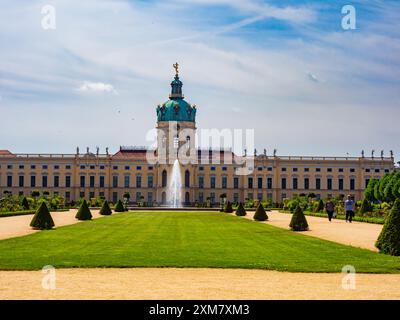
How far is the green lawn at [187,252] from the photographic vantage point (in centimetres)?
1355

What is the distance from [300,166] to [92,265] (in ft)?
230

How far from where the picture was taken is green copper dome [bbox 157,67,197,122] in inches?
3182

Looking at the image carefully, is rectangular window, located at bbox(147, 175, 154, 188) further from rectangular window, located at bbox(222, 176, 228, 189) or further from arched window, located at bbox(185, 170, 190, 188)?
rectangular window, located at bbox(222, 176, 228, 189)

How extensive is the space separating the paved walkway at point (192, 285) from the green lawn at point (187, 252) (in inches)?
35.0

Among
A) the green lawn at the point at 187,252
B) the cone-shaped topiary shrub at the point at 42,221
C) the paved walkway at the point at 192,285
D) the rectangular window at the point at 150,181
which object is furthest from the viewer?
the rectangular window at the point at 150,181

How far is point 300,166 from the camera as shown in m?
81.9

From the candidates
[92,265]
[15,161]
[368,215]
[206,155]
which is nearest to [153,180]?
[206,155]

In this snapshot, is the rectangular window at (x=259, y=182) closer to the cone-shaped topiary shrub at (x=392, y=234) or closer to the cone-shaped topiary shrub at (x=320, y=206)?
the cone-shaped topiary shrub at (x=320, y=206)

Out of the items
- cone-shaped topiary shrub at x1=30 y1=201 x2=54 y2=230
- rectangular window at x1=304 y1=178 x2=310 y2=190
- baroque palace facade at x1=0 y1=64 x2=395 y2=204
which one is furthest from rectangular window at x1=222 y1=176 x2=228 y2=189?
cone-shaped topiary shrub at x1=30 y1=201 x2=54 y2=230

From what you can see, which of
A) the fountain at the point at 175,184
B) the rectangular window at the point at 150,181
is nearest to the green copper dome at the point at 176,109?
the fountain at the point at 175,184

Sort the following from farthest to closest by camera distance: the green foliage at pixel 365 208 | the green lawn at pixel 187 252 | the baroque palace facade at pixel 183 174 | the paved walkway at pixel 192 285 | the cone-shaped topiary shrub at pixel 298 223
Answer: the baroque palace facade at pixel 183 174
the green foliage at pixel 365 208
the cone-shaped topiary shrub at pixel 298 223
the green lawn at pixel 187 252
the paved walkway at pixel 192 285

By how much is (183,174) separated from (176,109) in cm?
804
